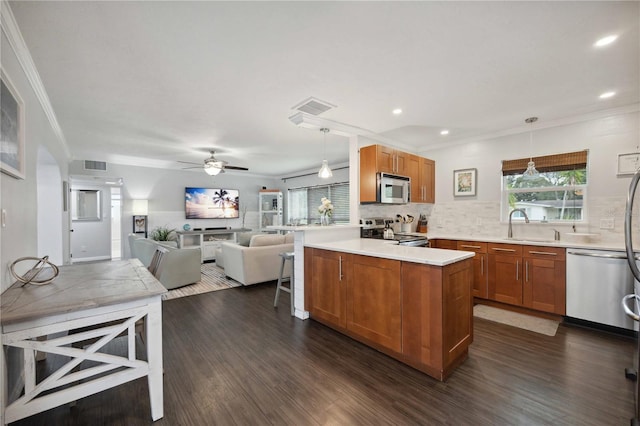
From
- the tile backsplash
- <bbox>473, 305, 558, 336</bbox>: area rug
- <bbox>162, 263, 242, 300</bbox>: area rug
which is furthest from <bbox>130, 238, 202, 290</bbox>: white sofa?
<bbox>473, 305, 558, 336</bbox>: area rug

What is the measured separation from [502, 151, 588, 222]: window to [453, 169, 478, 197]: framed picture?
0.41 metres

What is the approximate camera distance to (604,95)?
284cm

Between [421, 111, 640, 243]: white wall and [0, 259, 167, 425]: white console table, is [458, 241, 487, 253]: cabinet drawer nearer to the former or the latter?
[421, 111, 640, 243]: white wall

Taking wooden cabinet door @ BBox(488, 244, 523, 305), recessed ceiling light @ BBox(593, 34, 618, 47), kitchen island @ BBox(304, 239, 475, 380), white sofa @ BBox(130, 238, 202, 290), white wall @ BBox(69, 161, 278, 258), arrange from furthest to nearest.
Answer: white wall @ BBox(69, 161, 278, 258) → white sofa @ BBox(130, 238, 202, 290) → wooden cabinet door @ BBox(488, 244, 523, 305) → kitchen island @ BBox(304, 239, 475, 380) → recessed ceiling light @ BBox(593, 34, 618, 47)

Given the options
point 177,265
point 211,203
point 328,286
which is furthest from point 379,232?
point 211,203

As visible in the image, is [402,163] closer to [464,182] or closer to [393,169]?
[393,169]

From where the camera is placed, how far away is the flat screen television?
736 cm

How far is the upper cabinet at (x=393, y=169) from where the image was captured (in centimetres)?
381

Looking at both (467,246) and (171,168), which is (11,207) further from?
(171,168)

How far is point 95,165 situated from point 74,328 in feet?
20.4

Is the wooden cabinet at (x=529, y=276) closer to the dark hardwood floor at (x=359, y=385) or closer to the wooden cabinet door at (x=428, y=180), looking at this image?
the dark hardwood floor at (x=359, y=385)

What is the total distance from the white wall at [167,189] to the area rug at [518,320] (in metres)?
6.84

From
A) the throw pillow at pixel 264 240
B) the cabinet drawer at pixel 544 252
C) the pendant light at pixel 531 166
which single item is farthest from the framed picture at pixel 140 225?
the pendant light at pixel 531 166

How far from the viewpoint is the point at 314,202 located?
25.1 ft
